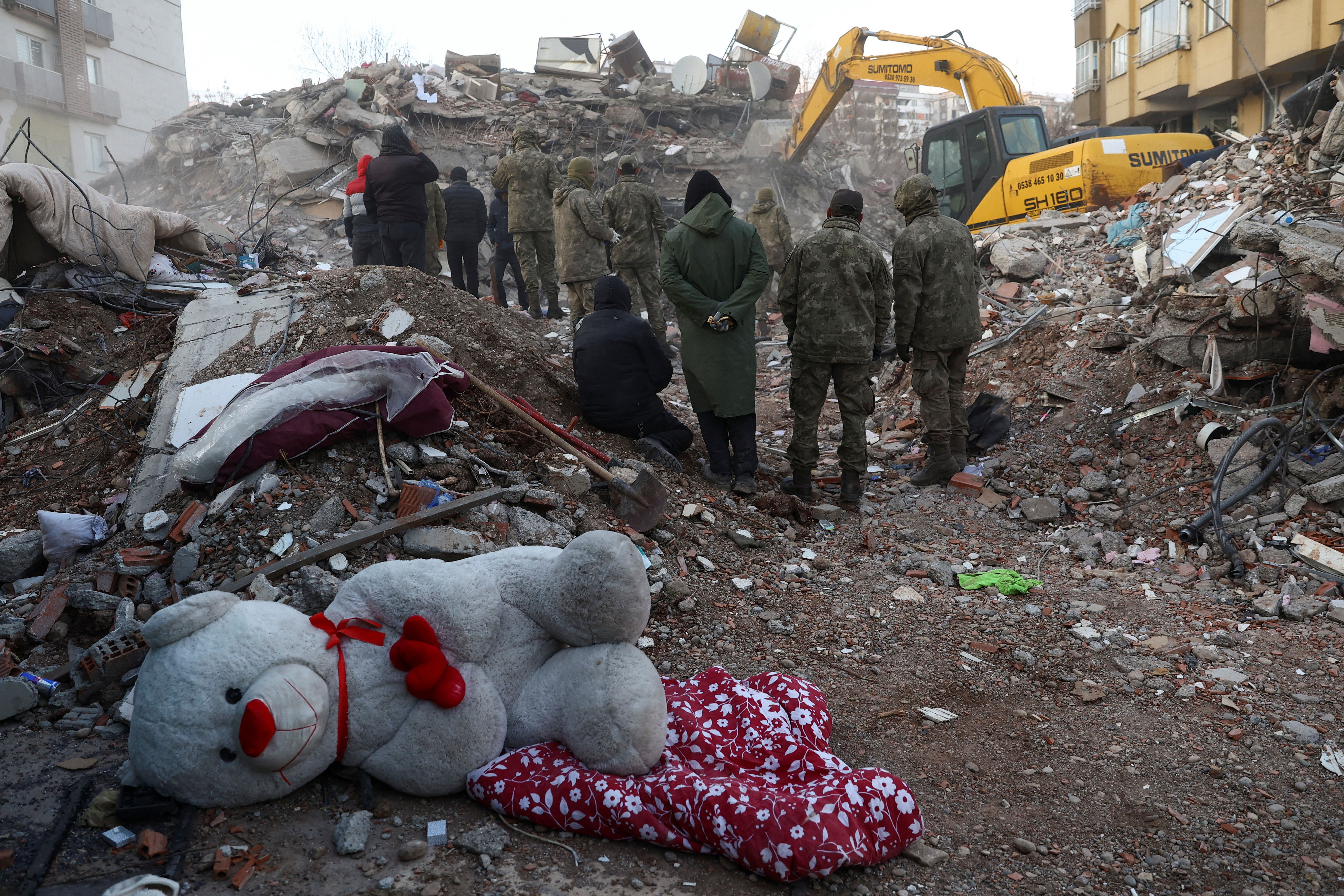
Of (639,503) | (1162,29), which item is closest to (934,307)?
(639,503)

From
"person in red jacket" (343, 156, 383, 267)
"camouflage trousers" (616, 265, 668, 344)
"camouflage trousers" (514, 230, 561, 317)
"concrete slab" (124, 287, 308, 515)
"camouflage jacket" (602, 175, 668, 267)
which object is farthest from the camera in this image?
"camouflage trousers" (514, 230, 561, 317)

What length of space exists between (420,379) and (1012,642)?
2829 millimetres

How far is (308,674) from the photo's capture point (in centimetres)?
202

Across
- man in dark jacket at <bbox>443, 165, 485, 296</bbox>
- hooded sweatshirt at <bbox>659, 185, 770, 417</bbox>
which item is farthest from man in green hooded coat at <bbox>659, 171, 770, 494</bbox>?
man in dark jacket at <bbox>443, 165, 485, 296</bbox>

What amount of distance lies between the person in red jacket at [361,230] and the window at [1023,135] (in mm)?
7556

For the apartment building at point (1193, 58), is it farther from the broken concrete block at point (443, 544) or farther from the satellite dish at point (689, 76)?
the broken concrete block at point (443, 544)

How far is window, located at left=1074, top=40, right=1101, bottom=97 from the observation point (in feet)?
66.9

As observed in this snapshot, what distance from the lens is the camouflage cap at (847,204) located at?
5.00 meters

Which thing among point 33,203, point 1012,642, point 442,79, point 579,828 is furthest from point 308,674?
point 442,79

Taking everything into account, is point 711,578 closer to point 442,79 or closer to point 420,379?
point 420,379

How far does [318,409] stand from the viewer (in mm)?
3463

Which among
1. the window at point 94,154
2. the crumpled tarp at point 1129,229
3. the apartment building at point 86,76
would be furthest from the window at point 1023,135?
the window at point 94,154

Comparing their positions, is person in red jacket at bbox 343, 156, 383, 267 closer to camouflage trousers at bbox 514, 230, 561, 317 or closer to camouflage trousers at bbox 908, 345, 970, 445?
camouflage trousers at bbox 514, 230, 561, 317

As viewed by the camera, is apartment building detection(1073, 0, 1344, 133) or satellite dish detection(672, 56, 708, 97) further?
satellite dish detection(672, 56, 708, 97)
